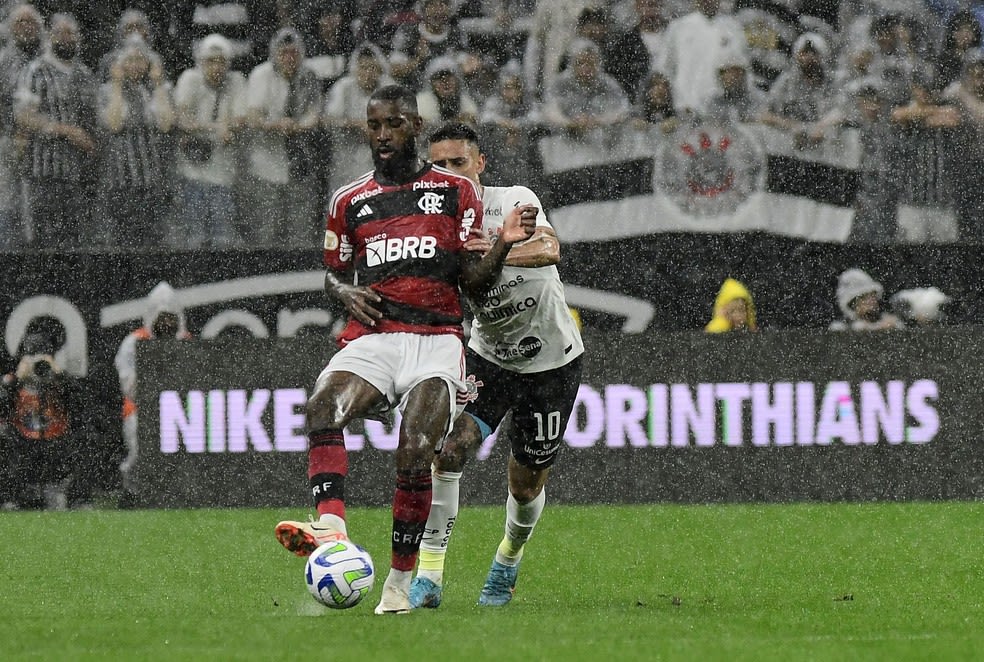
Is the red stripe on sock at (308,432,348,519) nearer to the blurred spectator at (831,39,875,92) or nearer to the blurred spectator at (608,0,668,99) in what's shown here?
the blurred spectator at (608,0,668,99)

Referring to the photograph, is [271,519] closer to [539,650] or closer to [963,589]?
[963,589]

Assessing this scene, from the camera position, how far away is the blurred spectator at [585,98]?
49.5 feet

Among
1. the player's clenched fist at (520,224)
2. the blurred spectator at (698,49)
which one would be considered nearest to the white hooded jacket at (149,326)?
the blurred spectator at (698,49)

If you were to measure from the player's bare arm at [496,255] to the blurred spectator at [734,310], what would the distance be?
6961mm

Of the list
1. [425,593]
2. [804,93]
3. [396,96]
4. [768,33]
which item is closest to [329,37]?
[768,33]

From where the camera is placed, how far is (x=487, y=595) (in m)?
8.18

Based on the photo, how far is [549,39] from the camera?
51.3 ft

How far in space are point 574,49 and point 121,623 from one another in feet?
31.4

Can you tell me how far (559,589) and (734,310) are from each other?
607 centimetres

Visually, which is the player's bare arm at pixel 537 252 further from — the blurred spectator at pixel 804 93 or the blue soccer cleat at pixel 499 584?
the blurred spectator at pixel 804 93

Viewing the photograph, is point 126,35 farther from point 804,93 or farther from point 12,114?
point 804,93

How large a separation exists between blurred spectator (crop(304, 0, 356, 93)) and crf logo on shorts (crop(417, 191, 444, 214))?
26.4 feet

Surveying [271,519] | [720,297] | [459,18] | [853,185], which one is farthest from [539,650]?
[459,18]

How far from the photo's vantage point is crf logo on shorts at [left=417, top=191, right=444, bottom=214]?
7480 millimetres
